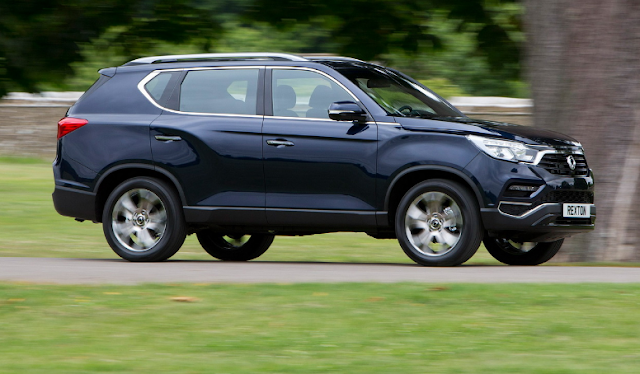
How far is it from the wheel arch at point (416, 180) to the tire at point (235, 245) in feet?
7.89

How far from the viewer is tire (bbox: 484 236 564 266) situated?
1062cm

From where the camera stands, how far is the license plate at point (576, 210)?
9.45 meters

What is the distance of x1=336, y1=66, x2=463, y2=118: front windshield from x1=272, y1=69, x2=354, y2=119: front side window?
203 mm

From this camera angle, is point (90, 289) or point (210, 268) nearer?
point (90, 289)

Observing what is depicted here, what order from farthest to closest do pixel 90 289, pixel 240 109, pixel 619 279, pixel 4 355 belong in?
pixel 240 109
pixel 619 279
pixel 90 289
pixel 4 355

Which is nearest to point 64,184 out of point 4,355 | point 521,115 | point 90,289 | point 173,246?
point 173,246

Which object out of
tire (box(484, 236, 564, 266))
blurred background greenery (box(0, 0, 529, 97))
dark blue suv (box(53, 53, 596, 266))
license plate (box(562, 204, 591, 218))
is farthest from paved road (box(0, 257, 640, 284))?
blurred background greenery (box(0, 0, 529, 97))

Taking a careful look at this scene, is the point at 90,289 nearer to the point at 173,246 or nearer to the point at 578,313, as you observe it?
the point at 173,246

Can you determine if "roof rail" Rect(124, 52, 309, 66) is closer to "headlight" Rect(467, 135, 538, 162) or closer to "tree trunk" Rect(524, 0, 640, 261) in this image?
"headlight" Rect(467, 135, 538, 162)

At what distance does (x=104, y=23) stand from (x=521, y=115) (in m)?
11.2

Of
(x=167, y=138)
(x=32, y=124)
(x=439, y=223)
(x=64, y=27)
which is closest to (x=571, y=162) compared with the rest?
(x=439, y=223)

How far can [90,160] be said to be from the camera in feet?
34.8

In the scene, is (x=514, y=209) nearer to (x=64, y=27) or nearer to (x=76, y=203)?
(x=76, y=203)

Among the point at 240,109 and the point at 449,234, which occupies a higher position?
the point at 240,109
